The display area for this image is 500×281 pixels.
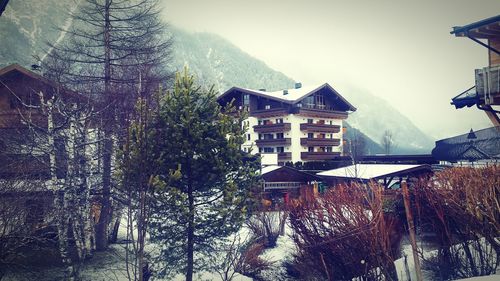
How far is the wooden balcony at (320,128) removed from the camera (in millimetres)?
41688

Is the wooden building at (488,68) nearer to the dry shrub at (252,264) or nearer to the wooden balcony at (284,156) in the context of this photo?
the dry shrub at (252,264)

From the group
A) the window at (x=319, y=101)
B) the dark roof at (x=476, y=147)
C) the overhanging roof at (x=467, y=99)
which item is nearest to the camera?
the overhanging roof at (x=467, y=99)

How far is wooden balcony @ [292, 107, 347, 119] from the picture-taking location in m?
41.3

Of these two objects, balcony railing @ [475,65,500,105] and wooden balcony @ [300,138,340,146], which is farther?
wooden balcony @ [300,138,340,146]

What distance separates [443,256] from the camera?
9.96 meters

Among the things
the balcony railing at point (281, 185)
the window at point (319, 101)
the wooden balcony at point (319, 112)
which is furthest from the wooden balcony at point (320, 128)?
the balcony railing at point (281, 185)

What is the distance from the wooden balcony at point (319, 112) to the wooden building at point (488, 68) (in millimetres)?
25697

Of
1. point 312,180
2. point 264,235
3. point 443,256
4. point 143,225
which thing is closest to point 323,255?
point 443,256

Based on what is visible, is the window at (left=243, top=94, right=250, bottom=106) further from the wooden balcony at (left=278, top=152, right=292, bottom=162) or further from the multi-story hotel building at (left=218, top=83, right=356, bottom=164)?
the wooden balcony at (left=278, top=152, right=292, bottom=162)

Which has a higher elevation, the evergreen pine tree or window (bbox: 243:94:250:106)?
window (bbox: 243:94:250:106)

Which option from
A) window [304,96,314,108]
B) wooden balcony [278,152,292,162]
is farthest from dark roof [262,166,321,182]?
window [304,96,314,108]

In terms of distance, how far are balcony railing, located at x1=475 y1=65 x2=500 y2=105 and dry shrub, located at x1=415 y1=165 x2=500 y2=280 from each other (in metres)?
5.62

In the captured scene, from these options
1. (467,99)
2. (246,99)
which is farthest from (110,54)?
(246,99)

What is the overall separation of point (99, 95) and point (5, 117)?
22.6 feet
